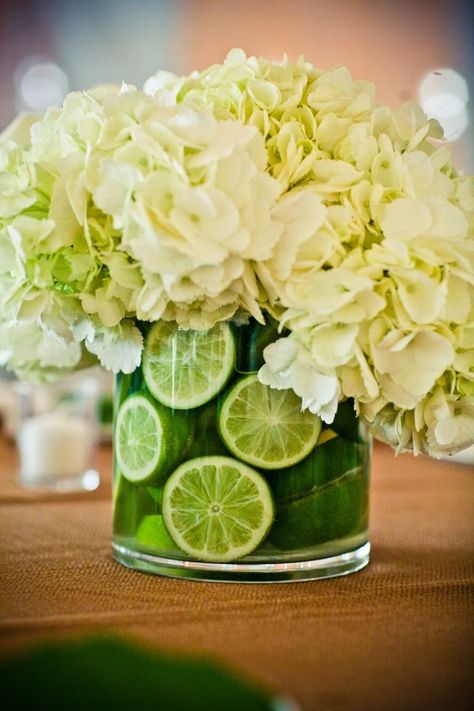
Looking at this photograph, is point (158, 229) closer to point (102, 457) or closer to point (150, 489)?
point (150, 489)

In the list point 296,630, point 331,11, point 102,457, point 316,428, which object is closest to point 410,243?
point 316,428

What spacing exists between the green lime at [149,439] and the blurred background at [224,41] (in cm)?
229

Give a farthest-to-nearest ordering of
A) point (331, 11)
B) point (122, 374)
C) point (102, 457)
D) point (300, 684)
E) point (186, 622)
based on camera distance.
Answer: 1. point (331, 11)
2. point (102, 457)
3. point (122, 374)
4. point (186, 622)
5. point (300, 684)

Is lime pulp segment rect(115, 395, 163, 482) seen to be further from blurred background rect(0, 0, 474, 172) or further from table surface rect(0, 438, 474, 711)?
blurred background rect(0, 0, 474, 172)

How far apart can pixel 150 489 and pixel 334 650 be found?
199 millimetres

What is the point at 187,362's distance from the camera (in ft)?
2.07

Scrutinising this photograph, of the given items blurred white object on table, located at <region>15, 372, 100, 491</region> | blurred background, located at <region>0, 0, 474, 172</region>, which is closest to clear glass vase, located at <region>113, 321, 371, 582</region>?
blurred white object on table, located at <region>15, 372, 100, 491</region>

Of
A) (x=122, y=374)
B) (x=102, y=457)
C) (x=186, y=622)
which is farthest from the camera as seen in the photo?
(x=102, y=457)

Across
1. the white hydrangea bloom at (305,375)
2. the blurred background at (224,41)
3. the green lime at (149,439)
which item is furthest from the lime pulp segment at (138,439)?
the blurred background at (224,41)

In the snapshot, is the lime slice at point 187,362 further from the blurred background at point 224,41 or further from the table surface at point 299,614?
the blurred background at point 224,41

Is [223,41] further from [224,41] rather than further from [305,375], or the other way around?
[305,375]

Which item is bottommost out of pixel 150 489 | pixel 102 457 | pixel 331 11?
pixel 102 457

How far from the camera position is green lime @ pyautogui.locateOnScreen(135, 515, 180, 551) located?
0.65 meters

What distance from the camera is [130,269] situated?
588 millimetres
